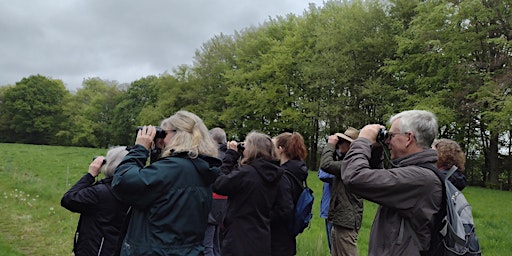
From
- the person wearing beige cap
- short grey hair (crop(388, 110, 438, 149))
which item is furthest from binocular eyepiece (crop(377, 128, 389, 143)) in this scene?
the person wearing beige cap

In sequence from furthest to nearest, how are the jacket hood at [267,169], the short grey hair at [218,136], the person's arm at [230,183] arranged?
the short grey hair at [218,136] → the jacket hood at [267,169] → the person's arm at [230,183]

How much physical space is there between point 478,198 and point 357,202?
42.7 ft

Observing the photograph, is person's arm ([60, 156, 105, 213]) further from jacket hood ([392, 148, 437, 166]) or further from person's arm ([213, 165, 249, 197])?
jacket hood ([392, 148, 437, 166])

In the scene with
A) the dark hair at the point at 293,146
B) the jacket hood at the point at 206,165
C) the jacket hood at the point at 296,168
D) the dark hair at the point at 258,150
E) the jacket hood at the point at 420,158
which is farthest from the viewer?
the dark hair at the point at 293,146

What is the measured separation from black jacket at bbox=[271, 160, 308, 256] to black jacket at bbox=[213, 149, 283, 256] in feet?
0.75

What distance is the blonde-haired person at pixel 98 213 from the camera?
3617mm

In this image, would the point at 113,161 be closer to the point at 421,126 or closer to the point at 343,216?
the point at 421,126

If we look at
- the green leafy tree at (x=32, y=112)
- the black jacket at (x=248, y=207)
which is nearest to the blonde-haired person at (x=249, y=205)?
the black jacket at (x=248, y=207)

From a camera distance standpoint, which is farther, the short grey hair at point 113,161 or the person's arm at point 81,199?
the short grey hair at point 113,161

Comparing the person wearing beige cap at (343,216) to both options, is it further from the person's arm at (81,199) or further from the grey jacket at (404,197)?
the person's arm at (81,199)

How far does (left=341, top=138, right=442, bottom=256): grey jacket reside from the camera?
2.61 m

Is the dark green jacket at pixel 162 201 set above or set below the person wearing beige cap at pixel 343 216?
above

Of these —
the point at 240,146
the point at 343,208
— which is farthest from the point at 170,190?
the point at 343,208

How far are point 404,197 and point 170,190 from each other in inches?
63.3
